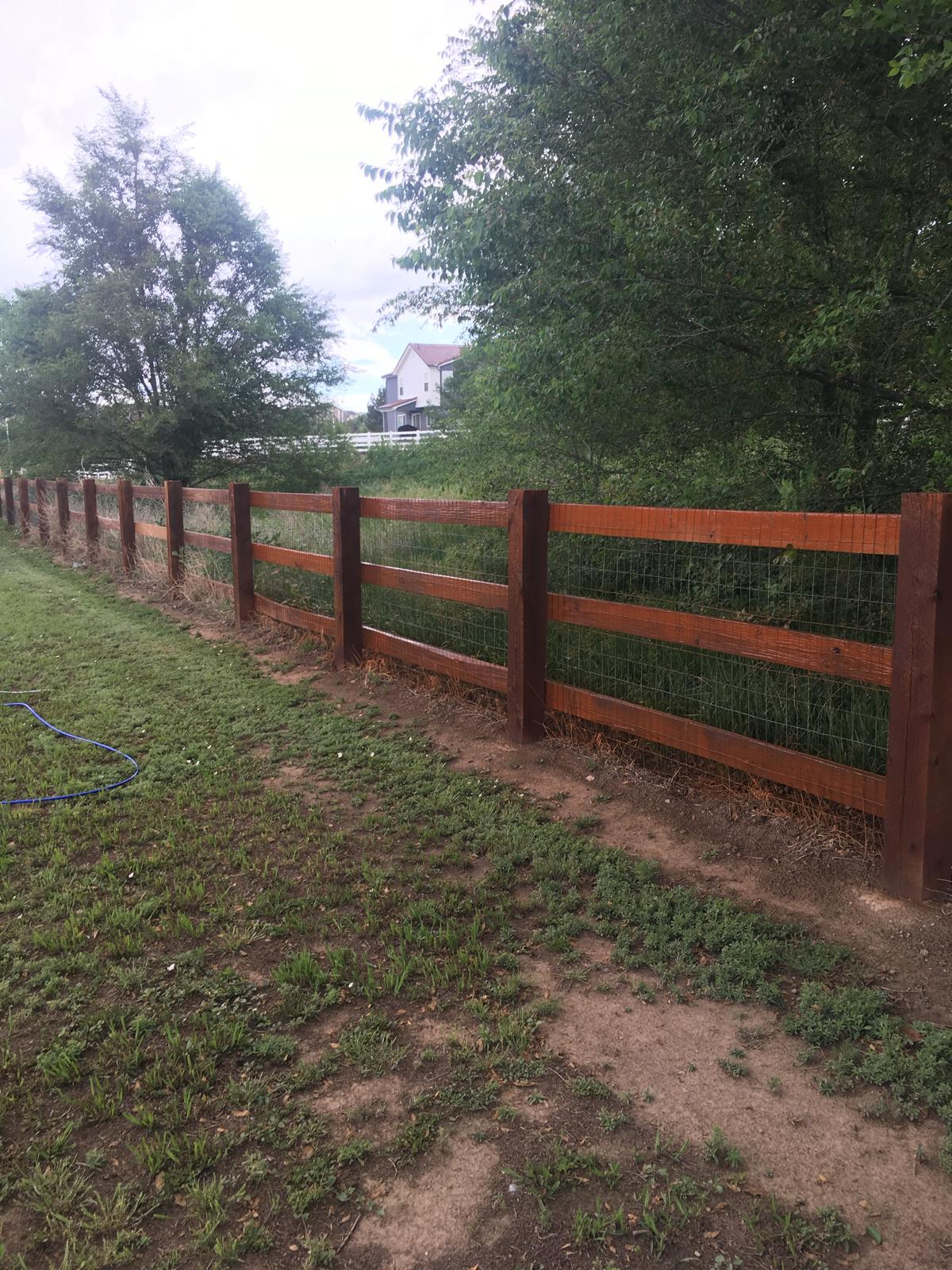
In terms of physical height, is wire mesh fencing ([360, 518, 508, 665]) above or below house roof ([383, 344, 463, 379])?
below

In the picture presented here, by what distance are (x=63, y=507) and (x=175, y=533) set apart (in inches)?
282

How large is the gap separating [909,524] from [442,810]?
89.5 inches

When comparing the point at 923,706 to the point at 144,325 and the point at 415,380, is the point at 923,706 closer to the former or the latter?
the point at 144,325

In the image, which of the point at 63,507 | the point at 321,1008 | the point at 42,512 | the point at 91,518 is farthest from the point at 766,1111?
the point at 42,512

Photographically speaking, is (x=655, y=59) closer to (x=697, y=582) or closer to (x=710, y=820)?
(x=697, y=582)

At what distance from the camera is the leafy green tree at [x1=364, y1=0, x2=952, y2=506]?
16.7ft

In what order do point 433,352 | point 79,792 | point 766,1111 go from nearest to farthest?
point 766,1111 → point 79,792 → point 433,352

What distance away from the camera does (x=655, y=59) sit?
5.55 m

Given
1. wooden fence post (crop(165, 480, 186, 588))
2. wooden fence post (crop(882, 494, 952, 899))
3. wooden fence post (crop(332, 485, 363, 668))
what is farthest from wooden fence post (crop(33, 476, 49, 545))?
wooden fence post (crop(882, 494, 952, 899))

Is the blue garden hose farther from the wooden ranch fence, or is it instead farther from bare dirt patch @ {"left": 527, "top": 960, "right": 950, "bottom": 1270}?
bare dirt patch @ {"left": 527, "top": 960, "right": 950, "bottom": 1270}

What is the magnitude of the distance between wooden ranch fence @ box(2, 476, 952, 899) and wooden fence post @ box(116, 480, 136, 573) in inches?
228

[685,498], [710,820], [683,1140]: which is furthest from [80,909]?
[685,498]

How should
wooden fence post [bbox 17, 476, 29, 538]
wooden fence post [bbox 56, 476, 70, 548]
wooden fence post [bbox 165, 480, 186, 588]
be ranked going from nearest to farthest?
wooden fence post [bbox 165, 480, 186, 588] → wooden fence post [bbox 56, 476, 70, 548] → wooden fence post [bbox 17, 476, 29, 538]

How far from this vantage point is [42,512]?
17781mm
